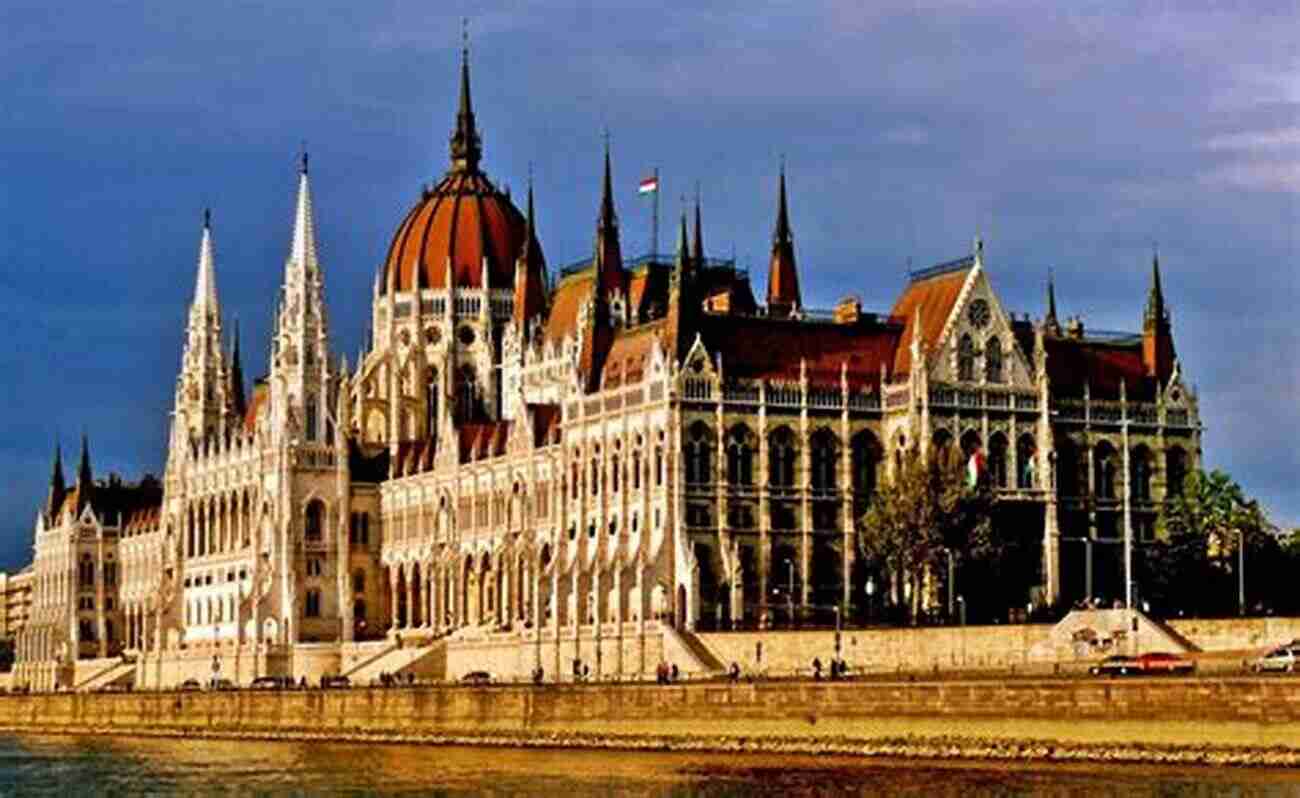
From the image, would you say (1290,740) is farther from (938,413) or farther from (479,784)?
(938,413)

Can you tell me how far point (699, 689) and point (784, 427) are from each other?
1493 inches

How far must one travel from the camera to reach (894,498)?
471 ft

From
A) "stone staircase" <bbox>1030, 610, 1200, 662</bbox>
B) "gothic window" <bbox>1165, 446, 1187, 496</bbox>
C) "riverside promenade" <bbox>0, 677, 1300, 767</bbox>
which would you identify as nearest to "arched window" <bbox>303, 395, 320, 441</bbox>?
"riverside promenade" <bbox>0, 677, 1300, 767</bbox>

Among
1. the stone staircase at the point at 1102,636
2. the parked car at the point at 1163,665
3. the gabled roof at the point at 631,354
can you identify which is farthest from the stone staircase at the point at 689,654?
the parked car at the point at 1163,665

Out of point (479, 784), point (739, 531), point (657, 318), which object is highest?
point (657, 318)

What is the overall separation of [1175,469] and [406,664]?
42.3 meters

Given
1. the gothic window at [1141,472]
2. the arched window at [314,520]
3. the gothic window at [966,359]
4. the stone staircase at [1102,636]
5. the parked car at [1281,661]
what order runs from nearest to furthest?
the parked car at [1281,661], the stone staircase at [1102,636], the gothic window at [966,359], the gothic window at [1141,472], the arched window at [314,520]

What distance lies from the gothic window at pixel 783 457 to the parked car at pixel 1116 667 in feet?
140

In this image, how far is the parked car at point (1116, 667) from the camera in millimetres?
101812

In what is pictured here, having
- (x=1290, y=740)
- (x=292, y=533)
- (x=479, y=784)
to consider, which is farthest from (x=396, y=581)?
(x=1290, y=740)

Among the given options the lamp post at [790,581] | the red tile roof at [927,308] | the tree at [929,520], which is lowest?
the lamp post at [790,581]

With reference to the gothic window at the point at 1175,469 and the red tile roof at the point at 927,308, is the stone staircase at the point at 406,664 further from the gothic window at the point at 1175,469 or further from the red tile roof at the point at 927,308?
the gothic window at the point at 1175,469

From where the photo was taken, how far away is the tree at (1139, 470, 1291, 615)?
471 ft

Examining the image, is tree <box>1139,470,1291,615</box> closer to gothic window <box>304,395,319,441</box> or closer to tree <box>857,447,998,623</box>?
tree <box>857,447,998,623</box>
